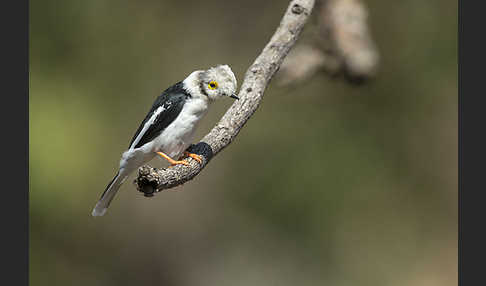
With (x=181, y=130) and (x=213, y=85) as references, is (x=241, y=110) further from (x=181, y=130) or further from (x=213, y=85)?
(x=181, y=130)

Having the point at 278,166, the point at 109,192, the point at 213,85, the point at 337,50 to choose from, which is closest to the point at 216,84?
the point at 213,85

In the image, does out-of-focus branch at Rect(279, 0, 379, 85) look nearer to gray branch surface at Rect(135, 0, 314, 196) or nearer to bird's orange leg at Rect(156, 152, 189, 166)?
gray branch surface at Rect(135, 0, 314, 196)

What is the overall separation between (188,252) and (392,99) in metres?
3.42

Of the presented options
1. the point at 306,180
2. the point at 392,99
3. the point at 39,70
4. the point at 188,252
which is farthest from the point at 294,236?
the point at 39,70

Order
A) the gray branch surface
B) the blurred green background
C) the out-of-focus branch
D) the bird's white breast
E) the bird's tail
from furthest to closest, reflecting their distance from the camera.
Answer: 1. the blurred green background
2. the out-of-focus branch
3. the bird's tail
4. the bird's white breast
5. the gray branch surface

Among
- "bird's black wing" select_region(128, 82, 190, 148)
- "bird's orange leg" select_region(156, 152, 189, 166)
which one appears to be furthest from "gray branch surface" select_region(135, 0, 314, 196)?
"bird's black wing" select_region(128, 82, 190, 148)

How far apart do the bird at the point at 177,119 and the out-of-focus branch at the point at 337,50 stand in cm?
150

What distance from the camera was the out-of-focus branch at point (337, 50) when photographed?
16.4 feet

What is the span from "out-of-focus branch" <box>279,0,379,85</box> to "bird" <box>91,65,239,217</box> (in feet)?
4.91

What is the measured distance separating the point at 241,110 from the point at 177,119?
0.55m

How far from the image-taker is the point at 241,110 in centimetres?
402

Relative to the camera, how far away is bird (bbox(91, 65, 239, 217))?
3.71 m

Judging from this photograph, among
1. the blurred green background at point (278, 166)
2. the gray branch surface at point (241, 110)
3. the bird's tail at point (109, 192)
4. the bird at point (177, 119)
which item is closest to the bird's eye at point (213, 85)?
the bird at point (177, 119)

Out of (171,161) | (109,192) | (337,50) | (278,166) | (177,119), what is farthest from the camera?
(278,166)
